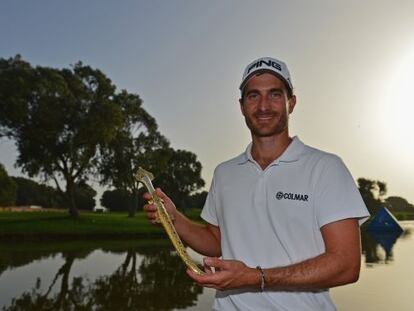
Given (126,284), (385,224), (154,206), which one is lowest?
(126,284)

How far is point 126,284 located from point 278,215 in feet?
49.8

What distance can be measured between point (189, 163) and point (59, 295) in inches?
3755

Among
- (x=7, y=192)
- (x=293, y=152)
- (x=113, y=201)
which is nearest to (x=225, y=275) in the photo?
(x=293, y=152)

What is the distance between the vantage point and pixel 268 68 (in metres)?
3.09

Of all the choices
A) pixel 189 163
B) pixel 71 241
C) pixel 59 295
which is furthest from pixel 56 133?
pixel 189 163

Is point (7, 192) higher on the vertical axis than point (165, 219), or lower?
higher

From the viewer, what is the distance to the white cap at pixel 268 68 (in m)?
3.10

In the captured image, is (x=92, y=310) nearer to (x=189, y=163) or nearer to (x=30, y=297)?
(x=30, y=297)

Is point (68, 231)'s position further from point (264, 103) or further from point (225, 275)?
point (225, 275)

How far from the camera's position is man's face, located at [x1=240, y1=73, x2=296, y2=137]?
123 inches

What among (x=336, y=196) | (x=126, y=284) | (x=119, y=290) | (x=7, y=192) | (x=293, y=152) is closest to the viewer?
(x=336, y=196)

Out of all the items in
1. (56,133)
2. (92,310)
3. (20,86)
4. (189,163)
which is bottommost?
(92,310)

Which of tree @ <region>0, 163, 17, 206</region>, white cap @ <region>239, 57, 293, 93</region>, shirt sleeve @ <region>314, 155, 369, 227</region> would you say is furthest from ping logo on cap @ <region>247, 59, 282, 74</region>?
tree @ <region>0, 163, 17, 206</region>

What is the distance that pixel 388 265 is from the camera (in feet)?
74.7
